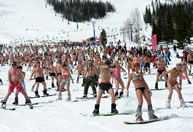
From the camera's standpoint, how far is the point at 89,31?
270ft

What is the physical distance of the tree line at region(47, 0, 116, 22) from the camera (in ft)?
380

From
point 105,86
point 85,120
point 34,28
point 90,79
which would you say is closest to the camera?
point 85,120

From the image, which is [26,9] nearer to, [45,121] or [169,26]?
[169,26]

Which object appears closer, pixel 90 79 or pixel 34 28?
pixel 90 79

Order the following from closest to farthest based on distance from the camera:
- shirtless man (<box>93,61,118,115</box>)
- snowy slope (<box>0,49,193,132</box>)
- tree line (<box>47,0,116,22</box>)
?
snowy slope (<box>0,49,193,132</box>)
shirtless man (<box>93,61,118,115</box>)
tree line (<box>47,0,116,22</box>)

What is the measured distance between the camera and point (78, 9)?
411ft

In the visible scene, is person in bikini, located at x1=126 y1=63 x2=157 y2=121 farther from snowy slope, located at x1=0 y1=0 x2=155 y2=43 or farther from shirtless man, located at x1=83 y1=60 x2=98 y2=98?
snowy slope, located at x1=0 y1=0 x2=155 y2=43

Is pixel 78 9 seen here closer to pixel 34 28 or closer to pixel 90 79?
pixel 34 28

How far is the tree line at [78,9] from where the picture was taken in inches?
4562

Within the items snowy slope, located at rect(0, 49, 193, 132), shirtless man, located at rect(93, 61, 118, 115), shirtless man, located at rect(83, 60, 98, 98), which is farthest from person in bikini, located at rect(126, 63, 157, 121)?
shirtless man, located at rect(83, 60, 98, 98)

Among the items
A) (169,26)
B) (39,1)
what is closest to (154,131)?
(169,26)

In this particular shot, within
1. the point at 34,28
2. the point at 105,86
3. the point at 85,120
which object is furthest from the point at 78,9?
the point at 85,120

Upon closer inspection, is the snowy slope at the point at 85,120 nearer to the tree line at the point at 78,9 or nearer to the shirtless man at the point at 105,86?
the shirtless man at the point at 105,86

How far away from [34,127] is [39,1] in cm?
13666
